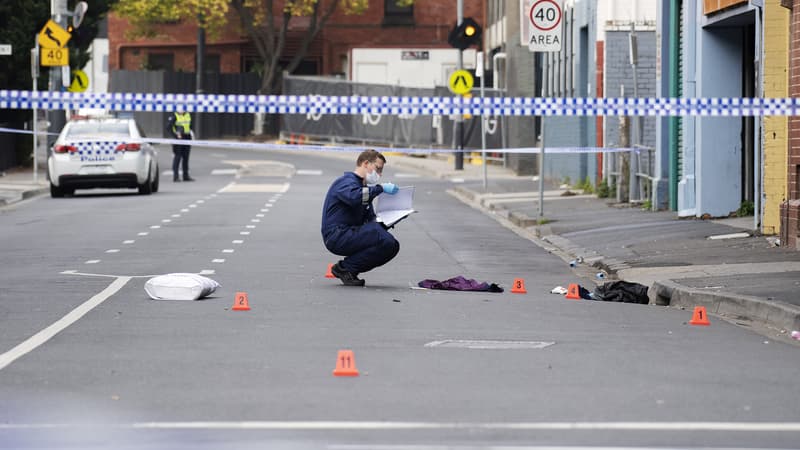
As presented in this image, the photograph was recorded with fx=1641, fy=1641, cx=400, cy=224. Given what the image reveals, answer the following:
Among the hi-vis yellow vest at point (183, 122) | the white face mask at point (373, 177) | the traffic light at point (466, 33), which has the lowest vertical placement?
the white face mask at point (373, 177)

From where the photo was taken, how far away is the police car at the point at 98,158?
3034cm

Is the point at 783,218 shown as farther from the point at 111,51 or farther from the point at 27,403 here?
the point at 111,51

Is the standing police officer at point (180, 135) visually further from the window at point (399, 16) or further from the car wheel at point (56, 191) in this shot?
the window at point (399, 16)

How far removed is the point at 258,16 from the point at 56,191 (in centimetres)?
3026

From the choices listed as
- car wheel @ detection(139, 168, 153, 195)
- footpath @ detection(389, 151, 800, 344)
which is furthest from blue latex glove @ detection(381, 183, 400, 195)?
car wheel @ detection(139, 168, 153, 195)

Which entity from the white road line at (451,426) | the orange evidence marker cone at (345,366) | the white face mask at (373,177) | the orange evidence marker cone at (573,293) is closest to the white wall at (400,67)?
the white face mask at (373,177)

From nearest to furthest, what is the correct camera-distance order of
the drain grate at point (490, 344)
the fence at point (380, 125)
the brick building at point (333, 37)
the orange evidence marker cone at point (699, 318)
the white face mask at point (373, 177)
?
the drain grate at point (490, 344), the orange evidence marker cone at point (699, 318), the white face mask at point (373, 177), the fence at point (380, 125), the brick building at point (333, 37)

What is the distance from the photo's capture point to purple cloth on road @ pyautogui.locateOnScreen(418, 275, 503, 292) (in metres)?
14.5

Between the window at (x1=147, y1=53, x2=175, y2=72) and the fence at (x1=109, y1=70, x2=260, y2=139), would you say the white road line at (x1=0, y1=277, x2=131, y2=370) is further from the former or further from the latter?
the window at (x1=147, y1=53, x2=175, y2=72)

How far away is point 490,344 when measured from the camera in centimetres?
1061

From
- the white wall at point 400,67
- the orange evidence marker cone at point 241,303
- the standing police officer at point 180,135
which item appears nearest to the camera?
the orange evidence marker cone at point 241,303

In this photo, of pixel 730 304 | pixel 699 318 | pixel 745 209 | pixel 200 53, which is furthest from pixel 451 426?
pixel 200 53

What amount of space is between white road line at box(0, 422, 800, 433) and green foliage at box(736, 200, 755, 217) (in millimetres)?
15102

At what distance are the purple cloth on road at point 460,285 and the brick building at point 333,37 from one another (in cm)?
5032
